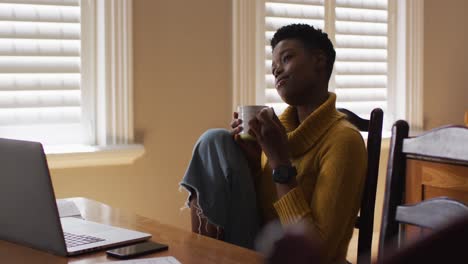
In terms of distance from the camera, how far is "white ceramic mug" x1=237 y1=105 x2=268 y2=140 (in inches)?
57.7

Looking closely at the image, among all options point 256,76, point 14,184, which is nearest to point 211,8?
point 256,76

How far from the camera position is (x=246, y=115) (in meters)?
1.48

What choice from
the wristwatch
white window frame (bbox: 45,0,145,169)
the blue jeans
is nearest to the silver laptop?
the blue jeans

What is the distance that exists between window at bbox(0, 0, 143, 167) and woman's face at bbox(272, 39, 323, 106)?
1218 millimetres

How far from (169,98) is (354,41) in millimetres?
1272

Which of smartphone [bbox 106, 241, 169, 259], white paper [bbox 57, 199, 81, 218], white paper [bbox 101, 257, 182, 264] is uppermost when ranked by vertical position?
white paper [bbox 57, 199, 81, 218]

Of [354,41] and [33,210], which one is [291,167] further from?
[354,41]

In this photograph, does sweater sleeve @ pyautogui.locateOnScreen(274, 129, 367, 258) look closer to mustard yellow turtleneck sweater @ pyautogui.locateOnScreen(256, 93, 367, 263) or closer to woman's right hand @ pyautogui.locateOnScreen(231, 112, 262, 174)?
mustard yellow turtleneck sweater @ pyautogui.locateOnScreen(256, 93, 367, 263)

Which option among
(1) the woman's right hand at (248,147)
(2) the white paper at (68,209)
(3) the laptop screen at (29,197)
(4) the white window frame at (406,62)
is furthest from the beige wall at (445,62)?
(3) the laptop screen at (29,197)

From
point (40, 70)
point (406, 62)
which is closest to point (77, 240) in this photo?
point (40, 70)

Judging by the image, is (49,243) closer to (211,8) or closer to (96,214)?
(96,214)

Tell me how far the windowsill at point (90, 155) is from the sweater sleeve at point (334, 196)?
51.8 inches

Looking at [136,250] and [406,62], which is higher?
[406,62]

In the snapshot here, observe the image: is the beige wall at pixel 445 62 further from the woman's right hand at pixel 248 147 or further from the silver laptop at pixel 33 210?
the silver laptop at pixel 33 210
